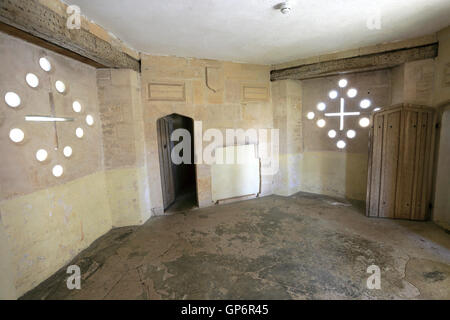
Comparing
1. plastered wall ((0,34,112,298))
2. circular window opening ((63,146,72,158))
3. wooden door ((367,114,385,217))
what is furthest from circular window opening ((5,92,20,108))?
wooden door ((367,114,385,217))

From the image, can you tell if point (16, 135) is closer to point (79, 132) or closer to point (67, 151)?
point (67, 151)

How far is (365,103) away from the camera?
15.9ft

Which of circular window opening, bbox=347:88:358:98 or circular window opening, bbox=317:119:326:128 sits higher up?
circular window opening, bbox=347:88:358:98

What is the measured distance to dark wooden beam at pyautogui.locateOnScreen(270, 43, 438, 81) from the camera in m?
3.81

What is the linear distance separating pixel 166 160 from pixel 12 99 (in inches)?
123

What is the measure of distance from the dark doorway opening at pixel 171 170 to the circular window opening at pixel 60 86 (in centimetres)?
194

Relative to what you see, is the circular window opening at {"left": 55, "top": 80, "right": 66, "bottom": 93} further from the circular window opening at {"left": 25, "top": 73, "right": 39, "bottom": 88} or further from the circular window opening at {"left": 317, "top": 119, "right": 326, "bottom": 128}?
the circular window opening at {"left": 317, "top": 119, "right": 326, "bottom": 128}

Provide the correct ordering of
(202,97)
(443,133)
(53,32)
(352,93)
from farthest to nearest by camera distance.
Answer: (352,93) < (202,97) < (443,133) < (53,32)

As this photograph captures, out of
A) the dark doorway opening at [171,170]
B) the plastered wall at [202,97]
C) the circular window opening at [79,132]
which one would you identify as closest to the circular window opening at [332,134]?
the plastered wall at [202,97]

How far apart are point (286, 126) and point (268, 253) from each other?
3.29 metres

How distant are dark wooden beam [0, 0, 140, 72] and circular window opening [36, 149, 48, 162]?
129 centimetres

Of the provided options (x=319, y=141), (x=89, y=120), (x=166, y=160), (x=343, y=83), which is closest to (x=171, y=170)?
(x=166, y=160)

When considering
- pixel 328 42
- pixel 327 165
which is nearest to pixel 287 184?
pixel 327 165

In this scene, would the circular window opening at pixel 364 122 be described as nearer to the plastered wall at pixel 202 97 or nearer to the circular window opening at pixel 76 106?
the plastered wall at pixel 202 97
